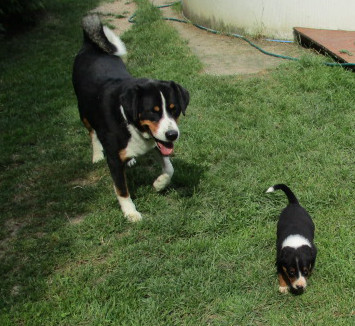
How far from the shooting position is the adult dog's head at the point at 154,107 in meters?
3.48

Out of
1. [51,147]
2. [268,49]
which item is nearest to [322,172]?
[51,147]

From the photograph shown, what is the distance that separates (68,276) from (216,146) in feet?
7.50

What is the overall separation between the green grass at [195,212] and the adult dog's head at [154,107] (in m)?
0.83

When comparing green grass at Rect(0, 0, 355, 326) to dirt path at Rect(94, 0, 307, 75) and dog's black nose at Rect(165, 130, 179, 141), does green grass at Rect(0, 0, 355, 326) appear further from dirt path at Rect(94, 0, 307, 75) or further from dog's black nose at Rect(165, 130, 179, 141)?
dog's black nose at Rect(165, 130, 179, 141)

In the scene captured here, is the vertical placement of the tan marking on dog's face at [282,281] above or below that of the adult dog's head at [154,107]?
below

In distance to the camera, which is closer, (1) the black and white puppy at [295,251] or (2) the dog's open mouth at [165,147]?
(1) the black and white puppy at [295,251]

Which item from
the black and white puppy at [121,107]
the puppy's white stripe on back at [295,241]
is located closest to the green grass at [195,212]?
the puppy's white stripe on back at [295,241]

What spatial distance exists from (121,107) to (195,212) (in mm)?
1111

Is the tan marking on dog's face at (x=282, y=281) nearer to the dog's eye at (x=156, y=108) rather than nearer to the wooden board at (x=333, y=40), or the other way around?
the dog's eye at (x=156, y=108)

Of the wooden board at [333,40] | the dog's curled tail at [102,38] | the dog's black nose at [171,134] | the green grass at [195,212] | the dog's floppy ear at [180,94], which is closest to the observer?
the green grass at [195,212]

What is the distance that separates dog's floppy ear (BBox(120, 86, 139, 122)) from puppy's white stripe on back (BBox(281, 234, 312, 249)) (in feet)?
4.79

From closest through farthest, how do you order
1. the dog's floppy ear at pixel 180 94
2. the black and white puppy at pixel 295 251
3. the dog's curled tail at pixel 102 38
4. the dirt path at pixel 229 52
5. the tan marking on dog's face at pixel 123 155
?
the black and white puppy at pixel 295 251 < the dog's floppy ear at pixel 180 94 < the tan marking on dog's face at pixel 123 155 < the dog's curled tail at pixel 102 38 < the dirt path at pixel 229 52

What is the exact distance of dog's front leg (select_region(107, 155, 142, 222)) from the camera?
388cm

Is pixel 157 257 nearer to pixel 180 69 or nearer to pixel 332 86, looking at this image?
pixel 332 86
